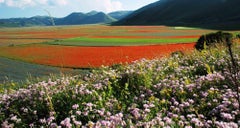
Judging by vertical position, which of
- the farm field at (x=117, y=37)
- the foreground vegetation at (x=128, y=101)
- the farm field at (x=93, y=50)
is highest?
the foreground vegetation at (x=128, y=101)

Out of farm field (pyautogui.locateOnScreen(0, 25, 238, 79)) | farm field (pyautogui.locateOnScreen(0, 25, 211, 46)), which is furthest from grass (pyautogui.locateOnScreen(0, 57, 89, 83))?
farm field (pyautogui.locateOnScreen(0, 25, 211, 46))

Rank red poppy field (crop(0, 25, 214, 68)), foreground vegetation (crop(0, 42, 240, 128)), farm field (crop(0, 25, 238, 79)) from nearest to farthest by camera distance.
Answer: foreground vegetation (crop(0, 42, 240, 128))
red poppy field (crop(0, 25, 214, 68))
farm field (crop(0, 25, 238, 79))

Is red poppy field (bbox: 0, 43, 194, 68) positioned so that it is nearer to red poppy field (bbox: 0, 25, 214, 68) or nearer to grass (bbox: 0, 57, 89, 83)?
red poppy field (bbox: 0, 25, 214, 68)

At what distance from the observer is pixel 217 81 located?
8.71 metres

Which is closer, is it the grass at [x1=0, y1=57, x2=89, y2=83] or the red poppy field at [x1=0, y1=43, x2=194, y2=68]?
the grass at [x1=0, y1=57, x2=89, y2=83]

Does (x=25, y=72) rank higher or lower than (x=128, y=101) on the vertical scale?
lower

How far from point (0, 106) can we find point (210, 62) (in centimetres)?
663

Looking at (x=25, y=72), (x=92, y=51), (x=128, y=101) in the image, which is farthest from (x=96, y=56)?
(x=128, y=101)

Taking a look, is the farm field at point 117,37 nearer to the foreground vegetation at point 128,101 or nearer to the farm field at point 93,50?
the farm field at point 93,50

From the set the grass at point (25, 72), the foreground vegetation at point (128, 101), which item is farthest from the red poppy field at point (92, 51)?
the foreground vegetation at point (128, 101)

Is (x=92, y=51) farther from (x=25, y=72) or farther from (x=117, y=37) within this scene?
(x=117, y=37)

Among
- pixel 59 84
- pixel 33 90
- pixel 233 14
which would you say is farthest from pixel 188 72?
pixel 233 14

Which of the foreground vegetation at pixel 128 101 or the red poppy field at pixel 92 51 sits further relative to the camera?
the red poppy field at pixel 92 51

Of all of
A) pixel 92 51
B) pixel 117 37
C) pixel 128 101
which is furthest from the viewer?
pixel 117 37
